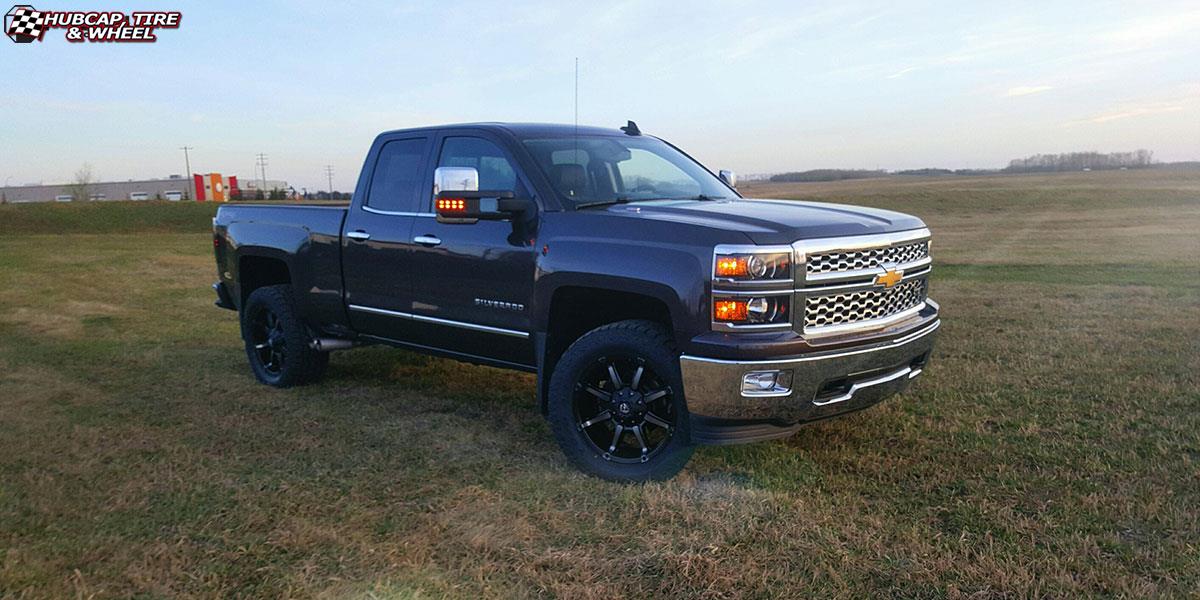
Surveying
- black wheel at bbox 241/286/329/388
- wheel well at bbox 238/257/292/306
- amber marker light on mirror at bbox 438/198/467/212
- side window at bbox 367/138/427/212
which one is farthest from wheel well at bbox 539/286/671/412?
wheel well at bbox 238/257/292/306

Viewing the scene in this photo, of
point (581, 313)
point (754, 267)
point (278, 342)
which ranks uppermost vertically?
point (754, 267)

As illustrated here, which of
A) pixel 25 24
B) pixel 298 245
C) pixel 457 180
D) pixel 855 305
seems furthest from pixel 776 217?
pixel 25 24

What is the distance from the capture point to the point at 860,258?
412cm

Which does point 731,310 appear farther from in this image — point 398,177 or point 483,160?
point 398,177

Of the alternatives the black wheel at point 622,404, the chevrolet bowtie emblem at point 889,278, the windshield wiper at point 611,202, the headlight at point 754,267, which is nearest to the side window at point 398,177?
the windshield wiper at point 611,202

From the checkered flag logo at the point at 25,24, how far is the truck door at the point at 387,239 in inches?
505

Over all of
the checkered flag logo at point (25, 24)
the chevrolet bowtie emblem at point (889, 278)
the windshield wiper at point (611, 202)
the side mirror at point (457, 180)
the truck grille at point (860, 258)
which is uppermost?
the checkered flag logo at point (25, 24)

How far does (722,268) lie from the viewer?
152 inches

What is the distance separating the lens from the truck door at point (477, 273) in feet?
15.7

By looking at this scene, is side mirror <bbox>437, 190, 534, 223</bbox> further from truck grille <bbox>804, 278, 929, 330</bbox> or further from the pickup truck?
truck grille <bbox>804, 278, 929, 330</bbox>

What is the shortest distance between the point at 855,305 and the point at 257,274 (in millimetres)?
4905

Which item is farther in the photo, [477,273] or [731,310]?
[477,273]

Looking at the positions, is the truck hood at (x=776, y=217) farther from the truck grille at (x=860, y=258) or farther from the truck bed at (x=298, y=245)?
the truck bed at (x=298, y=245)

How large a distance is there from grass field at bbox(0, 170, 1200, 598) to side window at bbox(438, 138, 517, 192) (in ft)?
5.02
